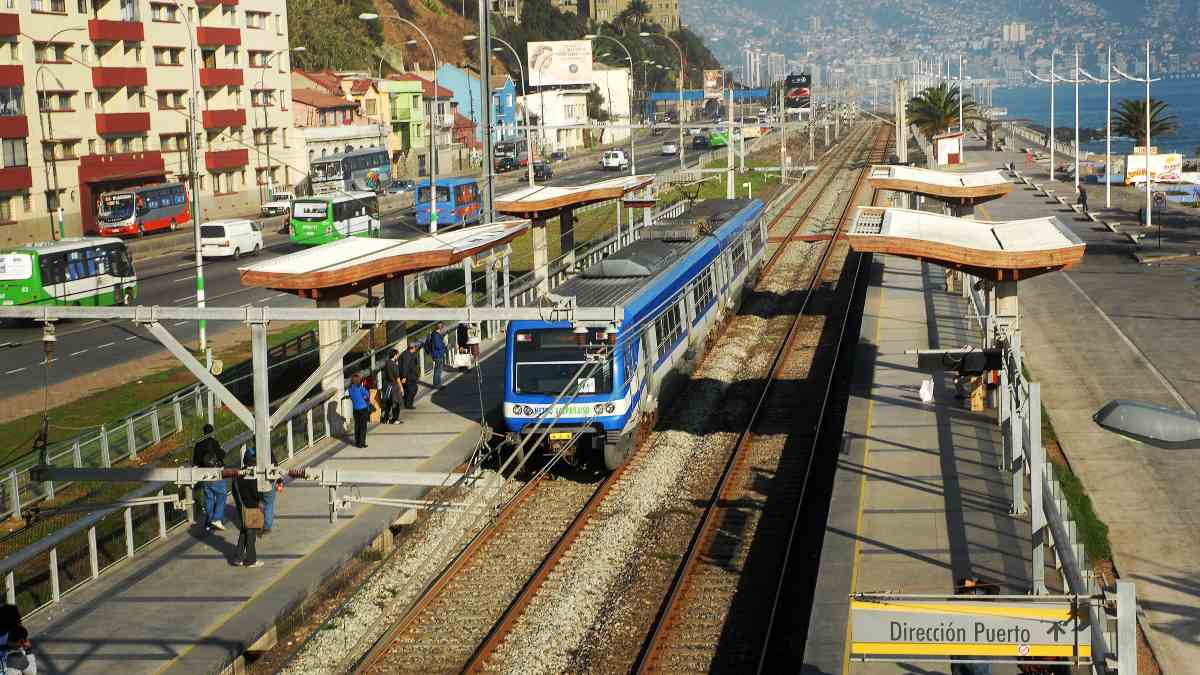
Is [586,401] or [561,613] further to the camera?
[586,401]

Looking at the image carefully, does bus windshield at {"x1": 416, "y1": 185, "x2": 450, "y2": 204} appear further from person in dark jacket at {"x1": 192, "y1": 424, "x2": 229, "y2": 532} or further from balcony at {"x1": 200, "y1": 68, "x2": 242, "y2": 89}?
person in dark jacket at {"x1": 192, "y1": 424, "x2": 229, "y2": 532}

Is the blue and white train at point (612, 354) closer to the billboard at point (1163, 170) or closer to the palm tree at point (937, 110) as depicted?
the billboard at point (1163, 170)

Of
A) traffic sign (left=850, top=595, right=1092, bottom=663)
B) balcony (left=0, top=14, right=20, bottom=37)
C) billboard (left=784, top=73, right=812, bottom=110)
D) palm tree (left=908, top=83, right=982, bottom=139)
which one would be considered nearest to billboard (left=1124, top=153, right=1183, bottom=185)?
palm tree (left=908, top=83, right=982, bottom=139)

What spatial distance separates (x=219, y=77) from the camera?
6875 centimetres

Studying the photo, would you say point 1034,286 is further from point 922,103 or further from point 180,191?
point 922,103

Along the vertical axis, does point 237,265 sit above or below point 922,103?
below

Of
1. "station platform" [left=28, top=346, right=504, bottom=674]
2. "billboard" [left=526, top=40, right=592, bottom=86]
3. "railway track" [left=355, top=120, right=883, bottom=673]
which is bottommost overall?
"railway track" [left=355, top=120, right=883, bottom=673]

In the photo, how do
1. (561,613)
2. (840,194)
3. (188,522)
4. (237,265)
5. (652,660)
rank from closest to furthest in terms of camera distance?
(652,660), (561,613), (188,522), (237,265), (840,194)

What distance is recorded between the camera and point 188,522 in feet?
62.9

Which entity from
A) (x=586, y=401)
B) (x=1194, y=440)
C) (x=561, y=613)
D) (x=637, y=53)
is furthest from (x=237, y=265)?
(x=637, y=53)

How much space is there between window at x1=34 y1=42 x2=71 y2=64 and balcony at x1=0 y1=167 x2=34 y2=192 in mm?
4757

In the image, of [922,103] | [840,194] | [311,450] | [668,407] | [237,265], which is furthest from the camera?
[922,103]

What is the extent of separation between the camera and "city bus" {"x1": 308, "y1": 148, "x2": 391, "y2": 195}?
67.7 meters

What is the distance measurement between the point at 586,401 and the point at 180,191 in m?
44.0
